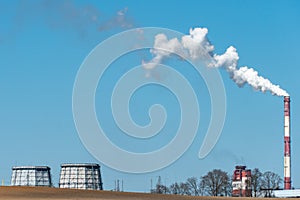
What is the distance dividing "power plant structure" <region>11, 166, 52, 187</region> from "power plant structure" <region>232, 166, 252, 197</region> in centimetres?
4001

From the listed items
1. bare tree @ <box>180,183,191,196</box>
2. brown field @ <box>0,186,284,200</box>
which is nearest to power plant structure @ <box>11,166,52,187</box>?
bare tree @ <box>180,183,191,196</box>

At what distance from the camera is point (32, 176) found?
148750 mm

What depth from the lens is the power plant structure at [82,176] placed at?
477 feet

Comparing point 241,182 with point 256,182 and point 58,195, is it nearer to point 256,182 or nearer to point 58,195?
point 256,182

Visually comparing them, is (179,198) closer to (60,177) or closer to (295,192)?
(295,192)

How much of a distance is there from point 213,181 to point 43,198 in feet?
204

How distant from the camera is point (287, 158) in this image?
103812mm

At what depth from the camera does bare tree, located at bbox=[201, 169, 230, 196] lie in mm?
124062

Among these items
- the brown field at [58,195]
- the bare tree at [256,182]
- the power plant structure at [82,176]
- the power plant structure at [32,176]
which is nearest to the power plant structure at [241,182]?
the bare tree at [256,182]

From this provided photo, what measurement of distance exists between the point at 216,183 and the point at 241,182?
13.4 feet

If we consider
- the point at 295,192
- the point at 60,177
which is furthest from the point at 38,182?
the point at 295,192

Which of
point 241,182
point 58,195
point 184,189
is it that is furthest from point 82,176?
point 58,195

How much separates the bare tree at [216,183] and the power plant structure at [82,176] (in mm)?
26628

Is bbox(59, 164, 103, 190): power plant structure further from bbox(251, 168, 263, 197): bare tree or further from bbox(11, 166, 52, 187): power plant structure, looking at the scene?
bbox(251, 168, 263, 197): bare tree
